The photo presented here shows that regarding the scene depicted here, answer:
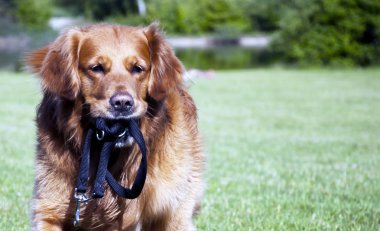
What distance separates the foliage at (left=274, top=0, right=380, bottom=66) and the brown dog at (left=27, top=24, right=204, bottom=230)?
3015 cm

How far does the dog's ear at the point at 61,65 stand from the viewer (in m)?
3.68

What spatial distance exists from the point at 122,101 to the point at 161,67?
0.52 metres

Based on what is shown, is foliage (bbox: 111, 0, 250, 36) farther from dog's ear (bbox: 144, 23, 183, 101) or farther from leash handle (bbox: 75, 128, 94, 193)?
leash handle (bbox: 75, 128, 94, 193)

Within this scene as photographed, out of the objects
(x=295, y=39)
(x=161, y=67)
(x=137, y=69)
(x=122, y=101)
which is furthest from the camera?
(x=295, y=39)

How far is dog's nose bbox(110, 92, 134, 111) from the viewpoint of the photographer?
11.4 feet

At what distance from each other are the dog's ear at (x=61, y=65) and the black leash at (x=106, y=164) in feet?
0.89

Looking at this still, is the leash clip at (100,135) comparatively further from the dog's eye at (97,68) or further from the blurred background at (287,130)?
the blurred background at (287,130)

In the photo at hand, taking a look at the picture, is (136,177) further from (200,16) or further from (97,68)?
(200,16)

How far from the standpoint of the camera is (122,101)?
3.47 metres

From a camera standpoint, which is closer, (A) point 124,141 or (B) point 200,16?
(A) point 124,141

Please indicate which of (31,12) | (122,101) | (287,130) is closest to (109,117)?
(122,101)

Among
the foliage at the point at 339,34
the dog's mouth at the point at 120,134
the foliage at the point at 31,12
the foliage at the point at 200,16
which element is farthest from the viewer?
the foliage at the point at 200,16

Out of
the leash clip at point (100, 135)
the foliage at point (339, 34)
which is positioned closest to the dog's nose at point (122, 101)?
the leash clip at point (100, 135)

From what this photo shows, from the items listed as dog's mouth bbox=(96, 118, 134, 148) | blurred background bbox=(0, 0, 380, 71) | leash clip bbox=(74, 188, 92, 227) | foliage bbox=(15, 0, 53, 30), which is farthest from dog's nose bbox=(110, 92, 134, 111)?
foliage bbox=(15, 0, 53, 30)
